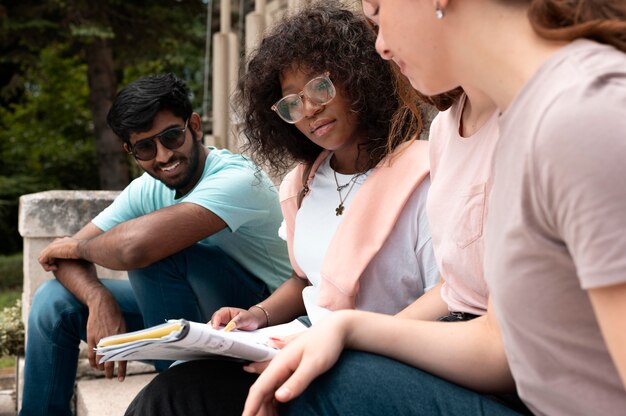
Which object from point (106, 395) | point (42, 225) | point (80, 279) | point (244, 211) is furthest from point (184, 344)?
point (42, 225)

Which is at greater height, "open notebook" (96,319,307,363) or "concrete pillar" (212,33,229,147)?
"open notebook" (96,319,307,363)

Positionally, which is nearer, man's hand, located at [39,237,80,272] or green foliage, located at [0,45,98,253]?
man's hand, located at [39,237,80,272]

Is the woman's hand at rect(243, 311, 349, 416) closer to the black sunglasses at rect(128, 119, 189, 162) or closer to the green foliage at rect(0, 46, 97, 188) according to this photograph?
the black sunglasses at rect(128, 119, 189, 162)

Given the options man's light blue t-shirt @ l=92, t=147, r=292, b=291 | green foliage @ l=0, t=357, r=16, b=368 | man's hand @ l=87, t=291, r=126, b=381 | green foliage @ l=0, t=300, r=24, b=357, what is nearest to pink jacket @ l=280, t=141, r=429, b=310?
man's light blue t-shirt @ l=92, t=147, r=292, b=291

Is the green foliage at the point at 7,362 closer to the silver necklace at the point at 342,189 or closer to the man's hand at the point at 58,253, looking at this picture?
the man's hand at the point at 58,253

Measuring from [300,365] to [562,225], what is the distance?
0.60 m

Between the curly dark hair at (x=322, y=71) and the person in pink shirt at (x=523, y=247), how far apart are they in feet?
3.75

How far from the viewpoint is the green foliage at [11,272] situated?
37.1ft

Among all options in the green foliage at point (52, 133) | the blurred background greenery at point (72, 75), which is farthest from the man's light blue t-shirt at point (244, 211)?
the green foliage at point (52, 133)

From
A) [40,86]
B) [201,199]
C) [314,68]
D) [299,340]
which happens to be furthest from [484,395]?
[40,86]

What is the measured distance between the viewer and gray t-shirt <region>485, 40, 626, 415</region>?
996mm

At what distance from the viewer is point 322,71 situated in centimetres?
270

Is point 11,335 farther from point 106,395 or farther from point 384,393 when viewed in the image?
point 384,393

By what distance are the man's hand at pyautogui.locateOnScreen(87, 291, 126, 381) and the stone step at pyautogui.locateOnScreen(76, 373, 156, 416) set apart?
0.42 m
